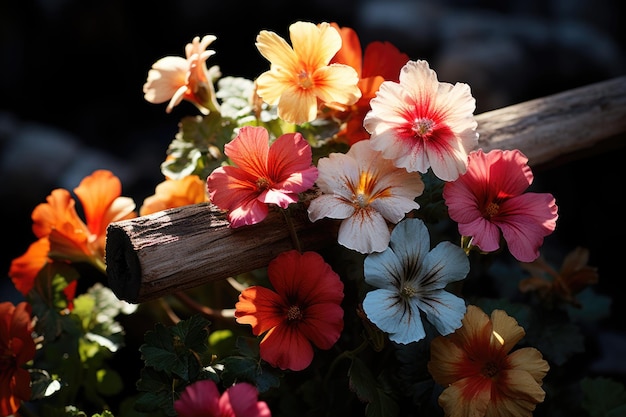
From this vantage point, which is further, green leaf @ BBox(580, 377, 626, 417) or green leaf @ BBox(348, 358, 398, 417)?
green leaf @ BBox(580, 377, 626, 417)

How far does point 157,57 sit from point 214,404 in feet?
9.50

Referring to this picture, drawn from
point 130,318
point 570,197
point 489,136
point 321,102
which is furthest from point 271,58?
Answer: point 570,197

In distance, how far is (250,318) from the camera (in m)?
0.83

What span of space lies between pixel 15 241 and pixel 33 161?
30cm

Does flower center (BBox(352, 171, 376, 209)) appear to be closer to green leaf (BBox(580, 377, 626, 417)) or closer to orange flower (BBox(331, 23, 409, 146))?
orange flower (BBox(331, 23, 409, 146))

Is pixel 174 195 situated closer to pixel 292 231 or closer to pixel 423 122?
pixel 292 231

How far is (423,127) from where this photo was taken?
844mm

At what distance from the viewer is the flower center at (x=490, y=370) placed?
0.85 metres

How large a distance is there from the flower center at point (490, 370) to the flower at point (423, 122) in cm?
24

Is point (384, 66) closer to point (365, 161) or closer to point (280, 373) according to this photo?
point (365, 161)

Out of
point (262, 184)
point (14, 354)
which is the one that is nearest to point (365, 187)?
point (262, 184)

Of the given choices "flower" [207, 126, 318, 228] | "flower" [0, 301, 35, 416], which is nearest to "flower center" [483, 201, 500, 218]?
"flower" [207, 126, 318, 228]

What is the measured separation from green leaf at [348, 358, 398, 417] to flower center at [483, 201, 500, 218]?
0.81 feet

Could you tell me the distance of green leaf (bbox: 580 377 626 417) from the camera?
1059mm
